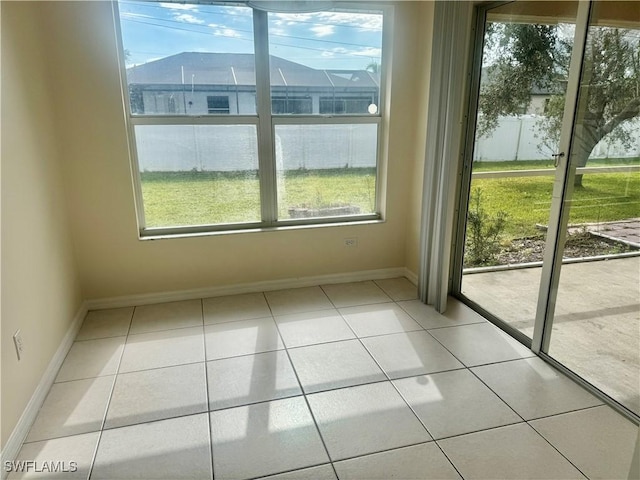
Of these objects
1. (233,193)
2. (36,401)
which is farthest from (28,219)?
(233,193)

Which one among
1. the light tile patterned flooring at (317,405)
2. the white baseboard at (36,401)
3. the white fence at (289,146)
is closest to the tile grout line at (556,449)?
the light tile patterned flooring at (317,405)

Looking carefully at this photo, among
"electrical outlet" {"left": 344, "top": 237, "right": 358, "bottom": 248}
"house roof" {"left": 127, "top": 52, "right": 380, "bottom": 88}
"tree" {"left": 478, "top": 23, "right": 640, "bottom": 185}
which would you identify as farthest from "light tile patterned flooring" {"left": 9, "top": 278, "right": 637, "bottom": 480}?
"house roof" {"left": 127, "top": 52, "right": 380, "bottom": 88}

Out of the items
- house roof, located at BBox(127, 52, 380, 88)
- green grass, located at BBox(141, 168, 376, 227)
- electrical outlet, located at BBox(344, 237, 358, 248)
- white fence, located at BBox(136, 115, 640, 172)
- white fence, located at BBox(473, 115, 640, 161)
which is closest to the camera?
white fence, located at BBox(473, 115, 640, 161)

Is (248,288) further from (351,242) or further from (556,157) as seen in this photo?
(556,157)

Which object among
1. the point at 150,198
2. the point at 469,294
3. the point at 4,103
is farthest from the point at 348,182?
the point at 4,103

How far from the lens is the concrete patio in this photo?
6.58ft

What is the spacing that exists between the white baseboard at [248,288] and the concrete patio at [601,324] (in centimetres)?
132

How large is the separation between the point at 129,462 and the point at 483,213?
258 cm

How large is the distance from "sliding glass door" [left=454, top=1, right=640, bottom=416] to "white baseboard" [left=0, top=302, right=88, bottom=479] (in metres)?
2.68

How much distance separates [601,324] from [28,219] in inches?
121

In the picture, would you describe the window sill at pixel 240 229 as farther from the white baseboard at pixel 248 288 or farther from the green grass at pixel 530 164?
the green grass at pixel 530 164

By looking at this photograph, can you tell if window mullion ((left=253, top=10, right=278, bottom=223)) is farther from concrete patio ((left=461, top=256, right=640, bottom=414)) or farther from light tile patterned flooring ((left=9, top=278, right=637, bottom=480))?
concrete patio ((left=461, top=256, right=640, bottom=414))

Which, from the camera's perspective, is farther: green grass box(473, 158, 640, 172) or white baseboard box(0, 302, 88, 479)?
green grass box(473, 158, 640, 172)

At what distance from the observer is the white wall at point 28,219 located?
1842 mm
